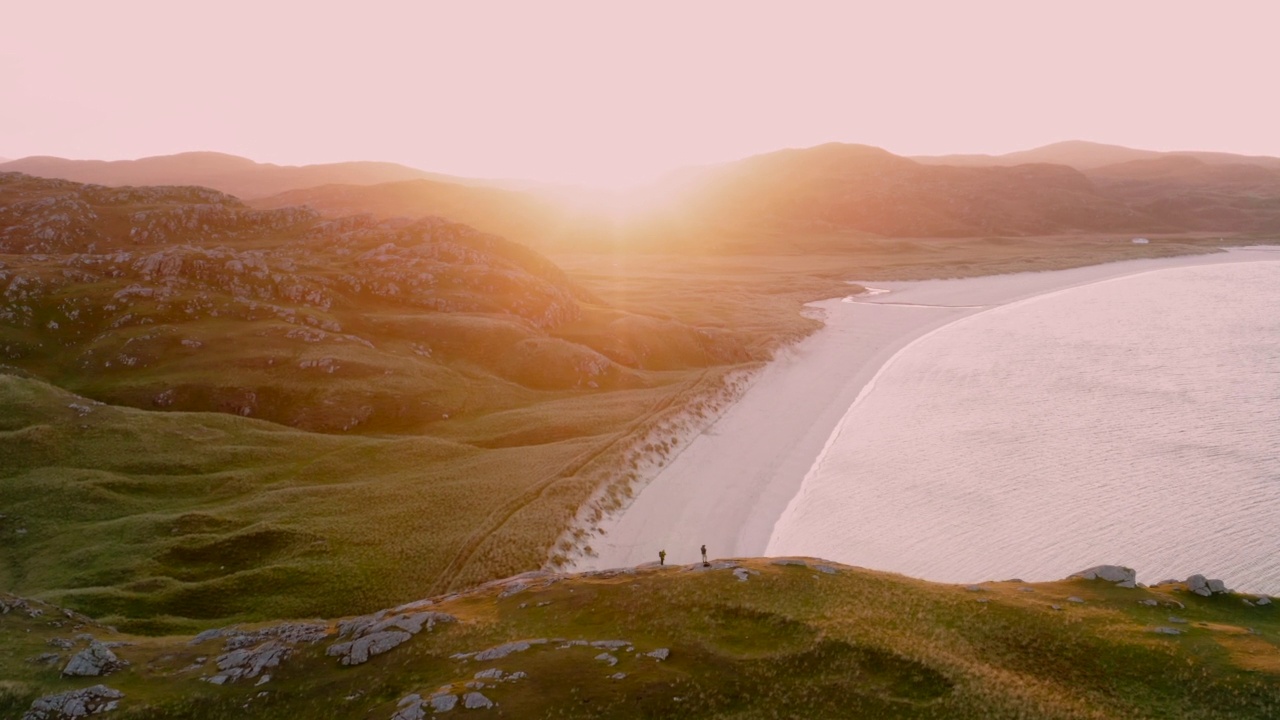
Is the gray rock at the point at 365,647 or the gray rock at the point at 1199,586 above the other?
the gray rock at the point at 1199,586

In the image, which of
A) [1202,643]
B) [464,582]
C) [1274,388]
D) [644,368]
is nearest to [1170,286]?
[1274,388]

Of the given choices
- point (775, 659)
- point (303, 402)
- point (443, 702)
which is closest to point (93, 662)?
point (443, 702)

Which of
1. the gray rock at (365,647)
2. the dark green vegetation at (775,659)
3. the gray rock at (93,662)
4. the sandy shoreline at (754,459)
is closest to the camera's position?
the dark green vegetation at (775,659)

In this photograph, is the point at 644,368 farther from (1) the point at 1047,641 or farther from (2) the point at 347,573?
(1) the point at 1047,641

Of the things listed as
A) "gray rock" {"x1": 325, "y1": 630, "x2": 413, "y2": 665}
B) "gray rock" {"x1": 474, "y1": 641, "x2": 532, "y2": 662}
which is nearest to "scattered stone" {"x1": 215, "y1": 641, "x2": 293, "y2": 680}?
"gray rock" {"x1": 325, "y1": 630, "x2": 413, "y2": 665}

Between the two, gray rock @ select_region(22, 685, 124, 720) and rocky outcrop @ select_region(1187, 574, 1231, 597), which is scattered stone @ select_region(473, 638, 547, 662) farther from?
rocky outcrop @ select_region(1187, 574, 1231, 597)

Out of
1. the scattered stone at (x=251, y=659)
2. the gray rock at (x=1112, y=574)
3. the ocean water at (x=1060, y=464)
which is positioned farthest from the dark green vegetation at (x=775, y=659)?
the ocean water at (x=1060, y=464)

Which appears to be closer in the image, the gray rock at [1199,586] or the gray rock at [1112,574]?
the gray rock at [1199,586]

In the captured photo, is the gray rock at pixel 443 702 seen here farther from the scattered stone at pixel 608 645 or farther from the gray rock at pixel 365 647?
the scattered stone at pixel 608 645
